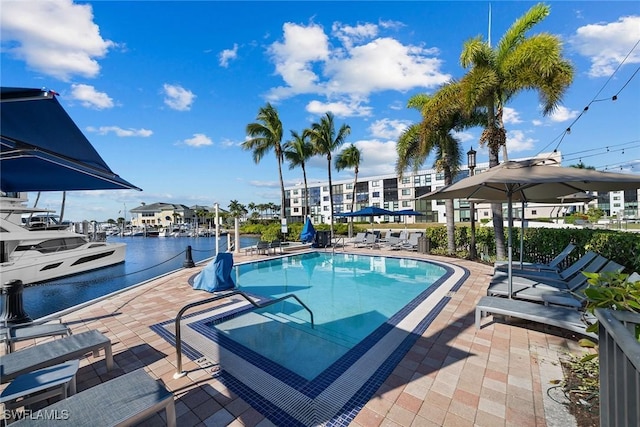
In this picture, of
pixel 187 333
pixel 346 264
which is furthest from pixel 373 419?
pixel 346 264

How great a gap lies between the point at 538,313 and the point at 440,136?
9.78 m

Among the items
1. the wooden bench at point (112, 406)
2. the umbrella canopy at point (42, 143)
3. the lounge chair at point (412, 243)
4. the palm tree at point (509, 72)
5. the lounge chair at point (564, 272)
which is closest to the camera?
the wooden bench at point (112, 406)

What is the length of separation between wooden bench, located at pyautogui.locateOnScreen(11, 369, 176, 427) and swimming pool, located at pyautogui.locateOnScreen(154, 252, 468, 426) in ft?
3.16

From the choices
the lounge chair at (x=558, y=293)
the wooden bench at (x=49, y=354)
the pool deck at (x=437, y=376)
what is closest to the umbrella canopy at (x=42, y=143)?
the wooden bench at (x=49, y=354)

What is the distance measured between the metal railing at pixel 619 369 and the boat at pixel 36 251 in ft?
59.1

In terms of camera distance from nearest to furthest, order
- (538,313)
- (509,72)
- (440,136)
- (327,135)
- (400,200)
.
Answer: (538,313)
(509,72)
(440,136)
(327,135)
(400,200)

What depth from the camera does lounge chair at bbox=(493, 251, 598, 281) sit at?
589cm

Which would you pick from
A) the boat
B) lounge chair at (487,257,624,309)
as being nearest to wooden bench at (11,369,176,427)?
lounge chair at (487,257,624,309)

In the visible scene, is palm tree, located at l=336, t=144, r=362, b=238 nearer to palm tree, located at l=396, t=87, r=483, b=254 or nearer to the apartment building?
palm tree, located at l=396, t=87, r=483, b=254

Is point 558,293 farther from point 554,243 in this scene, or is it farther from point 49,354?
point 49,354

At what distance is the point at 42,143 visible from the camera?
2.62 meters

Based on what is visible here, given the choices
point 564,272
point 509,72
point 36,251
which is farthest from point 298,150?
point 564,272

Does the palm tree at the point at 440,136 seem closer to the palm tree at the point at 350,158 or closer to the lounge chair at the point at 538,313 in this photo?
the lounge chair at the point at 538,313

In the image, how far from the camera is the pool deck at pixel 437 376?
8.34ft
